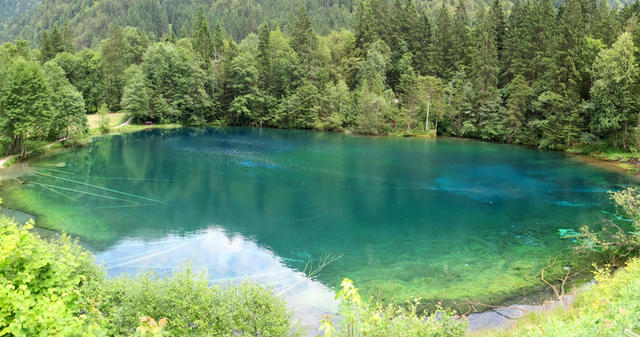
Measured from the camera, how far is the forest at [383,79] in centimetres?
4666

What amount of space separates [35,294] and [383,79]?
69.9 metres

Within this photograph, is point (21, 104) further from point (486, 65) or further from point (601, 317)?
point (486, 65)

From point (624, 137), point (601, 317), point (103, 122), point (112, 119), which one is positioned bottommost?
point (601, 317)

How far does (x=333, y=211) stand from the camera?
2747 cm

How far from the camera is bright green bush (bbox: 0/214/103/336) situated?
7633 mm

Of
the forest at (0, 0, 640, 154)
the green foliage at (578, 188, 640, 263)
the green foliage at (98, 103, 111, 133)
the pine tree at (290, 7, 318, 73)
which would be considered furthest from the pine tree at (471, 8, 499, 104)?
the green foliage at (98, 103, 111, 133)

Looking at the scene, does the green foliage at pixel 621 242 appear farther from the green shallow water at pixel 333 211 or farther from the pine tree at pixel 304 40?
the pine tree at pixel 304 40

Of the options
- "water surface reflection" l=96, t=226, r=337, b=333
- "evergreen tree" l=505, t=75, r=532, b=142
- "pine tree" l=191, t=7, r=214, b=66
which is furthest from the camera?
"pine tree" l=191, t=7, r=214, b=66

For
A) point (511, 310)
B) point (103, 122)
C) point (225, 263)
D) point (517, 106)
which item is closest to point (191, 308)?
point (225, 263)

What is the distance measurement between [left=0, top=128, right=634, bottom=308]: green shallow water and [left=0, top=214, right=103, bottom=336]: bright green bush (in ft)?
28.7

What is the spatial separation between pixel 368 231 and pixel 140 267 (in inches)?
469

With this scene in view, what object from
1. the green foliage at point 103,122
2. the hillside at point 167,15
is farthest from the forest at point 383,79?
the hillside at point 167,15

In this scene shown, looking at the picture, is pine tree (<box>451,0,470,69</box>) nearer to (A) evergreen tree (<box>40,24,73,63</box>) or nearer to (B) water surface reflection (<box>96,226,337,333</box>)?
(B) water surface reflection (<box>96,226,337,333</box>)

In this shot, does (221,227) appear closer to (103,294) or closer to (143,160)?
(103,294)
